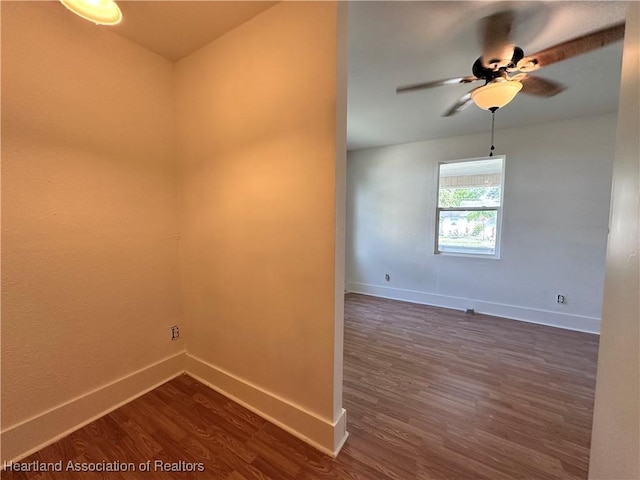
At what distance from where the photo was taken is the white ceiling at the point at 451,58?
1441 millimetres

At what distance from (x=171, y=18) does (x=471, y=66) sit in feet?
7.01

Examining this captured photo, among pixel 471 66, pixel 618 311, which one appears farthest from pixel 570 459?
pixel 471 66

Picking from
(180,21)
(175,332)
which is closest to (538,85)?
(180,21)

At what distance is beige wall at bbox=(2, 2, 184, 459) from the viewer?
1.35m

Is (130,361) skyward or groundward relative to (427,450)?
skyward

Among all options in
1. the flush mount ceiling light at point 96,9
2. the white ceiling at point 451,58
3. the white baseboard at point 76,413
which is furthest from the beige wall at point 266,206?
the flush mount ceiling light at point 96,9

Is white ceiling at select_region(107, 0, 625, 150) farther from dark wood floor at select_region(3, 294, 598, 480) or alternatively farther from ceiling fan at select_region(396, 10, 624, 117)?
dark wood floor at select_region(3, 294, 598, 480)

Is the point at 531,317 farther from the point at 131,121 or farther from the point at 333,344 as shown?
the point at 131,121

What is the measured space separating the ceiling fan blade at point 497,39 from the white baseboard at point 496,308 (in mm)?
3140

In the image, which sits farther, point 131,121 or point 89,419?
point 131,121

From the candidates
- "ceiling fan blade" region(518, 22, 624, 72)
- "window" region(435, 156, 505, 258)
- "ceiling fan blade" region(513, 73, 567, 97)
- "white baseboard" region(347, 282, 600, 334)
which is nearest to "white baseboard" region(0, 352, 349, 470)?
"ceiling fan blade" region(518, 22, 624, 72)

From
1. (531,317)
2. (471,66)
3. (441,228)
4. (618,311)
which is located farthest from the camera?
(441,228)

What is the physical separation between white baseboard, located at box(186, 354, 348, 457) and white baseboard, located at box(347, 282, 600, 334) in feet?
9.95

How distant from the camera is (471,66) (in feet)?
6.43
